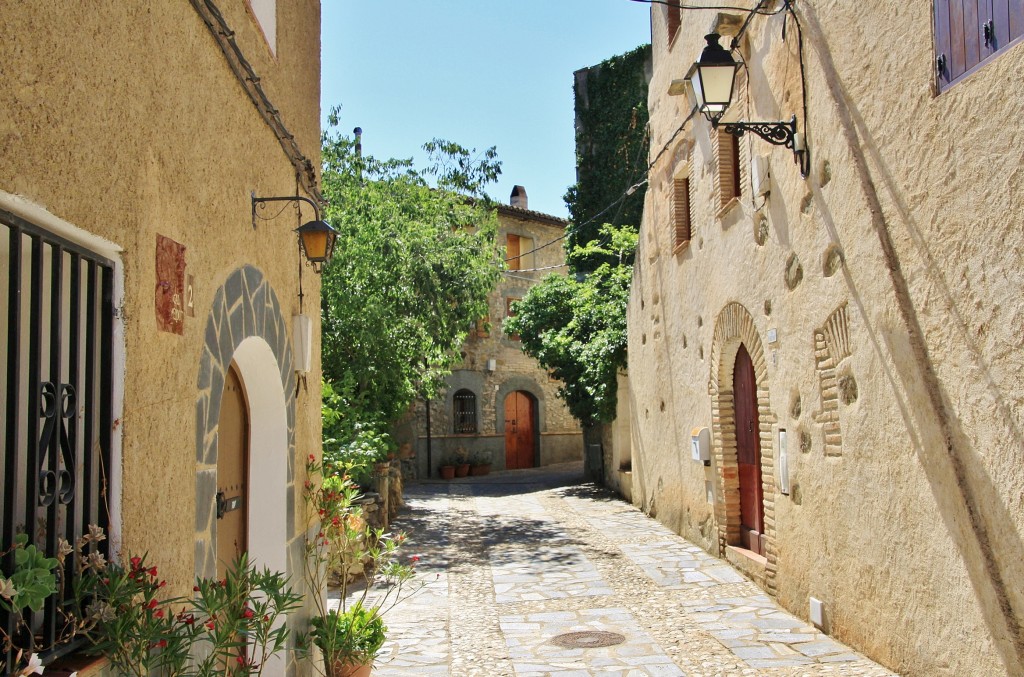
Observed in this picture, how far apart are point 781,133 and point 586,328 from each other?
9.88 meters

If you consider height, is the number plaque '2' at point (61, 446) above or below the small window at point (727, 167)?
below

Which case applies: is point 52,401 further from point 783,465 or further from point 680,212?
point 680,212

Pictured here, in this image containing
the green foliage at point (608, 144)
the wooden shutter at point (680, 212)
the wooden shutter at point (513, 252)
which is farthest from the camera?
the wooden shutter at point (513, 252)

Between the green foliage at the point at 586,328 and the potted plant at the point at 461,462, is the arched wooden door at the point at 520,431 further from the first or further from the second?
the green foliage at the point at 586,328

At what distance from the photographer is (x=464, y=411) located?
2281 centimetres

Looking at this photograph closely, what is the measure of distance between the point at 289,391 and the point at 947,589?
11.7 feet

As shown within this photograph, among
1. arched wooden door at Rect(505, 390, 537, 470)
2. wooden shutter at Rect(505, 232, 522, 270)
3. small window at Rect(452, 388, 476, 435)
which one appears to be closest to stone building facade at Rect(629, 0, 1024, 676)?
small window at Rect(452, 388, 476, 435)

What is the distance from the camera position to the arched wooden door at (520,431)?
2375cm

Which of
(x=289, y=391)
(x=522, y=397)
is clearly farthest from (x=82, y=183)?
(x=522, y=397)

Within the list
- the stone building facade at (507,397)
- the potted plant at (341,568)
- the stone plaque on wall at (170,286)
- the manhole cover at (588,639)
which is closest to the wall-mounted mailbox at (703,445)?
the manhole cover at (588,639)

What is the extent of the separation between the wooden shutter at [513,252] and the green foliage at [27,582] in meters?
22.6

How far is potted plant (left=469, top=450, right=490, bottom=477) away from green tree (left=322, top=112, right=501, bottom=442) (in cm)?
711

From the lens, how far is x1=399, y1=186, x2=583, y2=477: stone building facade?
22.3 m

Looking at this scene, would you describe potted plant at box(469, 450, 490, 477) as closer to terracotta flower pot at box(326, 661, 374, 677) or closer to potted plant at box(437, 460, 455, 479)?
potted plant at box(437, 460, 455, 479)
